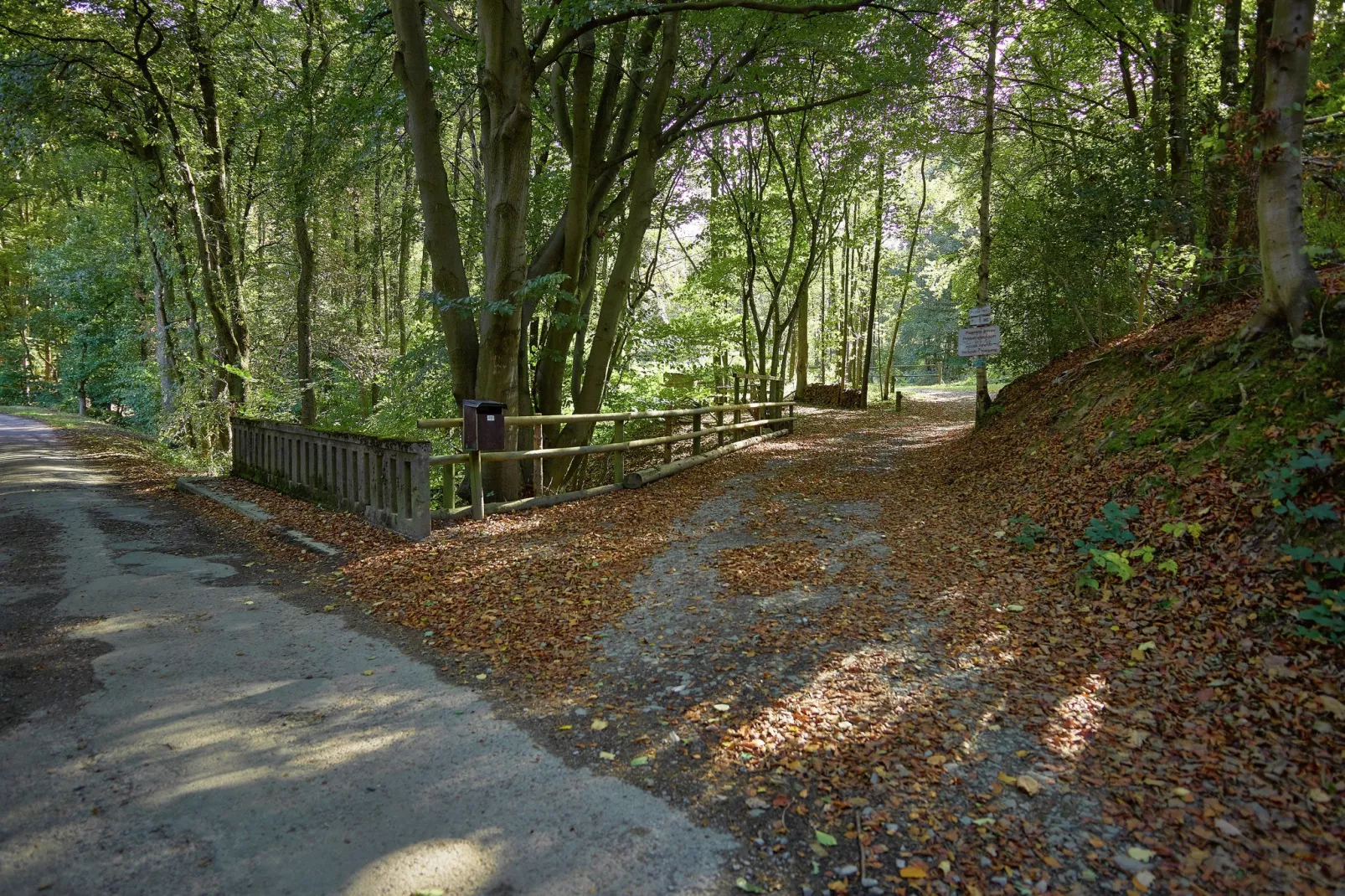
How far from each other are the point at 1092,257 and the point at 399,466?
976cm

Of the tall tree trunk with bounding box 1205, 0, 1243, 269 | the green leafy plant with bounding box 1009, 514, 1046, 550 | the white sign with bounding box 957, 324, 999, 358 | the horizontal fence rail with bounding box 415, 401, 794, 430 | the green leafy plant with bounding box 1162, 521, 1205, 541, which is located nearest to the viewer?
the green leafy plant with bounding box 1162, 521, 1205, 541

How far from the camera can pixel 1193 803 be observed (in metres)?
2.67

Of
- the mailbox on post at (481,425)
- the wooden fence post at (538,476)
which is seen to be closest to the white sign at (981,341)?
the wooden fence post at (538,476)

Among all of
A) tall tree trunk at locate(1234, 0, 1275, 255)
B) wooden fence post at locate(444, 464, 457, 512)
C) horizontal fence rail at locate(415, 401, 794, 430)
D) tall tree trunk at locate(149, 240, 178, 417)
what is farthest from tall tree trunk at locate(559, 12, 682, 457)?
tall tree trunk at locate(149, 240, 178, 417)

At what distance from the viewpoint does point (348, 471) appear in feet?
25.7

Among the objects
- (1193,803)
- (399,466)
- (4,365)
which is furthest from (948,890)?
(4,365)

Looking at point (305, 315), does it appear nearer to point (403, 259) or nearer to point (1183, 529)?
point (403, 259)

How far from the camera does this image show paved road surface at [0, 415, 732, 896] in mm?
2406

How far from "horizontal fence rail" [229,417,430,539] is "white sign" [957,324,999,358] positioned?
8117 millimetres

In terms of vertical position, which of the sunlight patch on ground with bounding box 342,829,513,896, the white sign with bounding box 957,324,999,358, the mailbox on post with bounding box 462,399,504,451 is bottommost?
the sunlight patch on ground with bounding box 342,829,513,896

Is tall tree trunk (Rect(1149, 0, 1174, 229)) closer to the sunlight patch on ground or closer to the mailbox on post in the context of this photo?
the mailbox on post

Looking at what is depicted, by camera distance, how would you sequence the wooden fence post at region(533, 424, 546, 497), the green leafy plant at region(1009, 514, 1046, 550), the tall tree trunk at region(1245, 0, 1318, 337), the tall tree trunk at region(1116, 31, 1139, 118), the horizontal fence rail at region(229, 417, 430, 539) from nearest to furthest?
the tall tree trunk at region(1245, 0, 1318, 337), the green leafy plant at region(1009, 514, 1046, 550), the horizontal fence rail at region(229, 417, 430, 539), the wooden fence post at region(533, 424, 546, 497), the tall tree trunk at region(1116, 31, 1139, 118)

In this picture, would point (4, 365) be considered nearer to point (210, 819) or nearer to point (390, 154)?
point (390, 154)

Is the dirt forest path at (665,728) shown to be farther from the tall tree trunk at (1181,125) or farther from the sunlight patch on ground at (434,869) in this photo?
the tall tree trunk at (1181,125)
